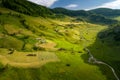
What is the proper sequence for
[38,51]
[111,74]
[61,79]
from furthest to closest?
[38,51], [111,74], [61,79]

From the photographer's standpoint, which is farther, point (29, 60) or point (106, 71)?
point (29, 60)

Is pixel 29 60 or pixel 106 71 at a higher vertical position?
pixel 29 60

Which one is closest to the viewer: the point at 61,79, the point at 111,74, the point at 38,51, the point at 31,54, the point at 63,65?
the point at 61,79

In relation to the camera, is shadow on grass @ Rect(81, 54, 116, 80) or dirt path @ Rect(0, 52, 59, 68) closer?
shadow on grass @ Rect(81, 54, 116, 80)

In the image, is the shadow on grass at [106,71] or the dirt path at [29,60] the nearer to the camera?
the shadow on grass at [106,71]

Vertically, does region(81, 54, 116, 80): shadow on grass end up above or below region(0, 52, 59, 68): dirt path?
below

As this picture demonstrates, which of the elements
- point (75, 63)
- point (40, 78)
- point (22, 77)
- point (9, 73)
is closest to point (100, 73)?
point (75, 63)

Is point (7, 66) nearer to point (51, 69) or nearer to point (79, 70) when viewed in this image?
point (51, 69)

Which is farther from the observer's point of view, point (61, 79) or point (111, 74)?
point (111, 74)

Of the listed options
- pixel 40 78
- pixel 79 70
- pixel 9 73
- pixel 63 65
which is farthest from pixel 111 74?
pixel 9 73

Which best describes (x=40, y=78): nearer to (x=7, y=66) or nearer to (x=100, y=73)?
(x=7, y=66)

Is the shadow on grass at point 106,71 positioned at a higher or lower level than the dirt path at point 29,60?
lower
